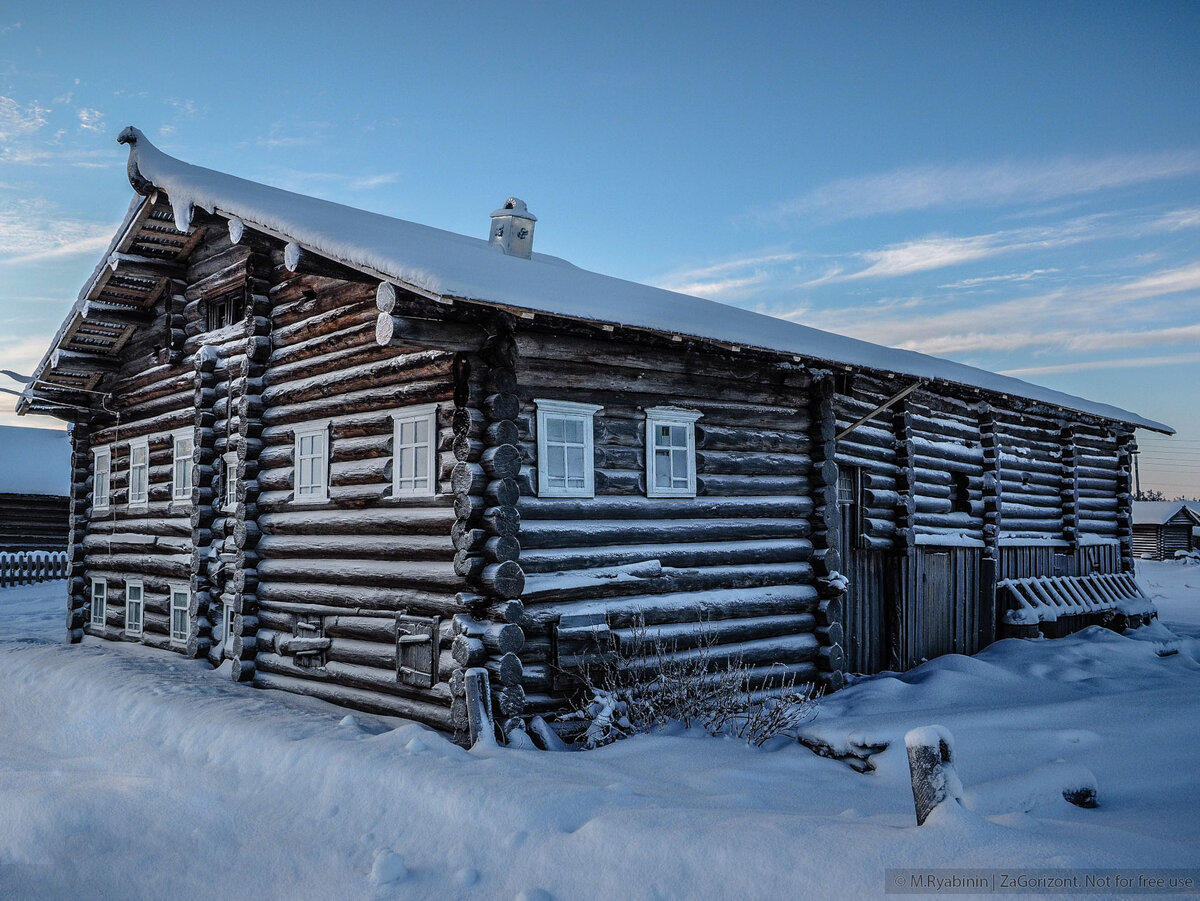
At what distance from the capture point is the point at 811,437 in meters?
12.2

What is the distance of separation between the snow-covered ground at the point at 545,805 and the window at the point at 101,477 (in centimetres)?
729

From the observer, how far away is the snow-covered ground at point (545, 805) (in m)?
5.15

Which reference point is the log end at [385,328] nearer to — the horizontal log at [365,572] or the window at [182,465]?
the horizontal log at [365,572]

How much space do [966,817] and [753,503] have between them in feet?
22.1

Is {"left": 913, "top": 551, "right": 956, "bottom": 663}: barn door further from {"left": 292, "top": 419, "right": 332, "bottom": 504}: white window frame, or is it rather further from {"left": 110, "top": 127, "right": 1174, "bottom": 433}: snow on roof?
{"left": 292, "top": 419, "right": 332, "bottom": 504}: white window frame

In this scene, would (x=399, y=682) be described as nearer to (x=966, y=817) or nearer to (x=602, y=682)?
(x=602, y=682)

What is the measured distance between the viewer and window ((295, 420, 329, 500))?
11.3 metres

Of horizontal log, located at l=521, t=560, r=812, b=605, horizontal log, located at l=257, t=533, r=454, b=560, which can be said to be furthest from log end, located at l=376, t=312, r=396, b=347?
horizontal log, located at l=521, t=560, r=812, b=605

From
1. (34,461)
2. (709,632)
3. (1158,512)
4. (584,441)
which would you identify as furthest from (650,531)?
(1158,512)

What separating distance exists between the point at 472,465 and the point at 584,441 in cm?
140

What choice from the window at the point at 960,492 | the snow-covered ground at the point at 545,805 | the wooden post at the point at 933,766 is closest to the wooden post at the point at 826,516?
the snow-covered ground at the point at 545,805

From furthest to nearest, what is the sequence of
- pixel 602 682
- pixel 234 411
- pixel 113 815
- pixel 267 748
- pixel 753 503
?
pixel 234 411, pixel 753 503, pixel 602 682, pixel 267 748, pixel 113 815

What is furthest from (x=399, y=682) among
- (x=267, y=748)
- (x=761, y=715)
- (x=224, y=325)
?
(x=224, y=325)

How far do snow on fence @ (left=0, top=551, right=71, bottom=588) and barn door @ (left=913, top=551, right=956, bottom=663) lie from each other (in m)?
26.1
